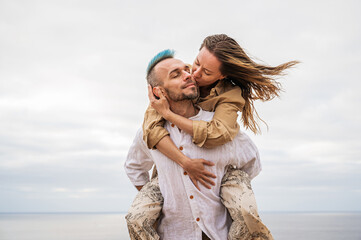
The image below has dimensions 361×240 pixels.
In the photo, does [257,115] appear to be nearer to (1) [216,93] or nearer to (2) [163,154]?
(1) [216,93]

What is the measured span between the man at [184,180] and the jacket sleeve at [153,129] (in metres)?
0.12

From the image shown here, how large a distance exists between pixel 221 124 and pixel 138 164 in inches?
44.6

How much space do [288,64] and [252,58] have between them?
39 centimetres

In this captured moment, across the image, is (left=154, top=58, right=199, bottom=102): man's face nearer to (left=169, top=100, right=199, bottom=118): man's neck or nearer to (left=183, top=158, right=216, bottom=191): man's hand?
(left=169, top=100, right=199, bottom=118): man's neck

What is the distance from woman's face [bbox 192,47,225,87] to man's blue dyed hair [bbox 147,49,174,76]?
1.09ft

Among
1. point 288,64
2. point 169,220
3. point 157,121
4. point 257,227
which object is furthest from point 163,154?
point 288,64

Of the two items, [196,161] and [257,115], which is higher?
[257,115]

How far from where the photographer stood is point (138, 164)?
183 inches

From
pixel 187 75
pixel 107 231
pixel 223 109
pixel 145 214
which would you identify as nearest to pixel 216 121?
pixel 223 109

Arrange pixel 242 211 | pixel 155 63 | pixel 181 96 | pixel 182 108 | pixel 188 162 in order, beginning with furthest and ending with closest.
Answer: pixel 155 63
pixel 182 108
pixel 181 96
pixel 188 162
pixel 242 211

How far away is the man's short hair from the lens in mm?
4367

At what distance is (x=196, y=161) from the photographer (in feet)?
13.4

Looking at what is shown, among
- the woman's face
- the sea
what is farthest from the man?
the sea

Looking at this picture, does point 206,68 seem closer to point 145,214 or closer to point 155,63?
point 155,63
